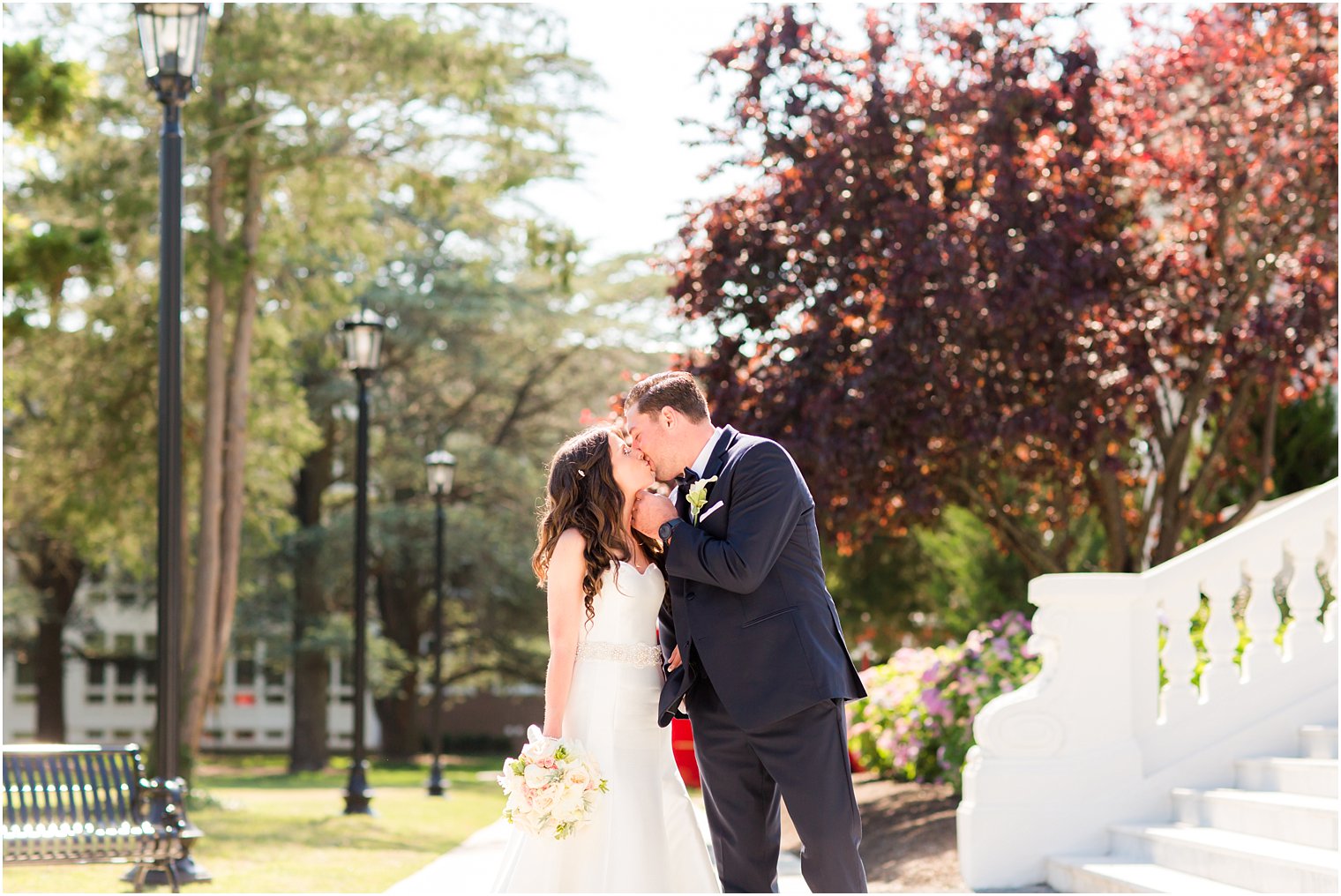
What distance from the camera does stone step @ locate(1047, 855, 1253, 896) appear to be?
6.73 m

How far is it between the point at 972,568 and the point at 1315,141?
25.3 feet

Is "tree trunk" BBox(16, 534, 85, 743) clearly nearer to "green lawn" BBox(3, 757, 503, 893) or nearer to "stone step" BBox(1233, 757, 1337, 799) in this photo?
"green lawn" BBox(3, 757, 503, 893)

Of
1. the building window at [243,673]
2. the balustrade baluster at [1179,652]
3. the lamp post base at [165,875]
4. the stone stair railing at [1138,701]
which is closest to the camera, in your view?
the stone stair railing at [1138,701]

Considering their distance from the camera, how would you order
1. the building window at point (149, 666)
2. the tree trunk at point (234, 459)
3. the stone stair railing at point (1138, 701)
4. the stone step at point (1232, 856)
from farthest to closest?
the building window at point (149, 666)
the tree trunk at point (234, 459)
the stone stair railing at point (1138, 701)
the stone step at point (1232, 856)

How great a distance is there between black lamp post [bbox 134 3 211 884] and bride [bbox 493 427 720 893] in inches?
160

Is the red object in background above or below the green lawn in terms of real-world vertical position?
above

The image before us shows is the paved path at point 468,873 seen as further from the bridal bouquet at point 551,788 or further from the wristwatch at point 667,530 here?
the wristwatch at point 667,530

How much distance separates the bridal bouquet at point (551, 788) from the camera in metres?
4.79

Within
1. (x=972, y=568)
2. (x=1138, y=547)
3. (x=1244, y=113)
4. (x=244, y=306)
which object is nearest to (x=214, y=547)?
(x=244, y=306)

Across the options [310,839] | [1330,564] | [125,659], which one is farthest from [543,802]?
[125,659]

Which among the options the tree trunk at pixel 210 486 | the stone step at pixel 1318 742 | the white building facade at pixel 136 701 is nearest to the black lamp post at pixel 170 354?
the stone step at pixel 1318 742

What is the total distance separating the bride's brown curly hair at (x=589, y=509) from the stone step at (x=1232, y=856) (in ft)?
11.5

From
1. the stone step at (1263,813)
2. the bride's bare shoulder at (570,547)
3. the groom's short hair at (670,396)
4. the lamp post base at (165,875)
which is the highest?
the groom's short hair at (670,396)

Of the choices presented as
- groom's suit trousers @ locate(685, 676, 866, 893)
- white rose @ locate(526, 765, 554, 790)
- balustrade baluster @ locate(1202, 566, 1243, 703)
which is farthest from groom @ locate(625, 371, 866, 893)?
balustrade baluster @ locate(1202, 566, 1243, 703)
